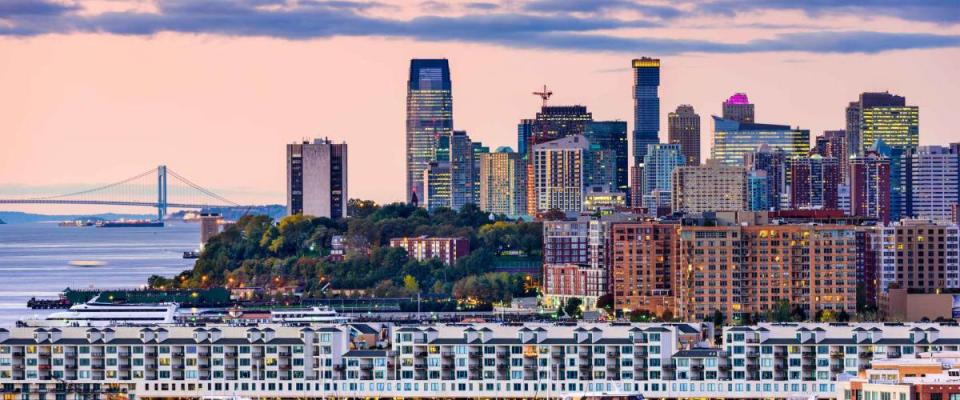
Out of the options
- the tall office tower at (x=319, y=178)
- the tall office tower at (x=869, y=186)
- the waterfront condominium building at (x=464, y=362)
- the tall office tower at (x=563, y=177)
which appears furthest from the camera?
the tall office tower at (x=563, y=177)

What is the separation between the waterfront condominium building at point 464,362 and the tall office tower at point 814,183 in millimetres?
118348

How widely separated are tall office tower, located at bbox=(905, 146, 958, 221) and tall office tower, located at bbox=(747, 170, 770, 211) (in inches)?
405

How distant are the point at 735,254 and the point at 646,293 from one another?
18.7 feet

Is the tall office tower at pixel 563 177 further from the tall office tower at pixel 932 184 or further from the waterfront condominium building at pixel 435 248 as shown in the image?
the waterfront condominium building at pixel 435 248

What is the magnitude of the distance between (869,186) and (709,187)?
32.6 feet

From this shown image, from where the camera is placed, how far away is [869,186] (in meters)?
176

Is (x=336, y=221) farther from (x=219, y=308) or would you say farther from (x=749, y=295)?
(x=749, y=295)

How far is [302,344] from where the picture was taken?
62.7 m

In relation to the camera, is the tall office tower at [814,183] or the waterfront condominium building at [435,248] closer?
the waterfront condominium building at [435,248]

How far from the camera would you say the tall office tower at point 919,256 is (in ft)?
344

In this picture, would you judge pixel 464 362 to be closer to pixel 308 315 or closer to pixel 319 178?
pixel 308 315

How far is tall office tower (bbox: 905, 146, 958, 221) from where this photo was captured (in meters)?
177

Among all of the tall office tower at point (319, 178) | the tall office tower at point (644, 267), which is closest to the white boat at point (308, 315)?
the tall office tower at point (644, 267)

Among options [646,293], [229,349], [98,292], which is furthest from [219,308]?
[229,349]
